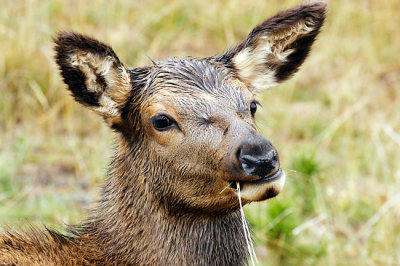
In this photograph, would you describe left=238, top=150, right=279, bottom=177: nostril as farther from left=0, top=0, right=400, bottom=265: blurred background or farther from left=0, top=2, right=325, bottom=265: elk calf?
left=0, top=0, right=400, bottom=265: blurred background

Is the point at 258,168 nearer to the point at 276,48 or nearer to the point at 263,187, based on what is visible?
the point at 263,187

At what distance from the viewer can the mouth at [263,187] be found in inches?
168

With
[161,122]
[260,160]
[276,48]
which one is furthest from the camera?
[276,48]

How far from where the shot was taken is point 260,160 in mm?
4188

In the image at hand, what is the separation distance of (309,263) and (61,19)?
582 centimetres

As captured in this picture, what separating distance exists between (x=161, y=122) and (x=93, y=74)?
643mm

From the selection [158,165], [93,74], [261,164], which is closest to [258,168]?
[261,164]

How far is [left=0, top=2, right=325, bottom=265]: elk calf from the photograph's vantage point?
470 cm

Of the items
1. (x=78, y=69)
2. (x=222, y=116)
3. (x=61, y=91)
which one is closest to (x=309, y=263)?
(x=222, y=116)

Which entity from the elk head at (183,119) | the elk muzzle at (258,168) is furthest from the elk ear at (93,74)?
the elk muzzle at (258,168)

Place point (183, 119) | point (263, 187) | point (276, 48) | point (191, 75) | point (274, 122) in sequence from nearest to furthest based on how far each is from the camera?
1. point (263, 187)
2. point (183, 119)
3. point (191, 75)
4. point (276, 48)
5. point (274, 122)

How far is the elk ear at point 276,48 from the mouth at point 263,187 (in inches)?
51.4

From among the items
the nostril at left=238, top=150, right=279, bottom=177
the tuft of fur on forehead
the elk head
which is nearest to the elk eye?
the elk head

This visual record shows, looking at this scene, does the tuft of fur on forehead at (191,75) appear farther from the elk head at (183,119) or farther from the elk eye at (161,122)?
the elk eye at (161,122)
